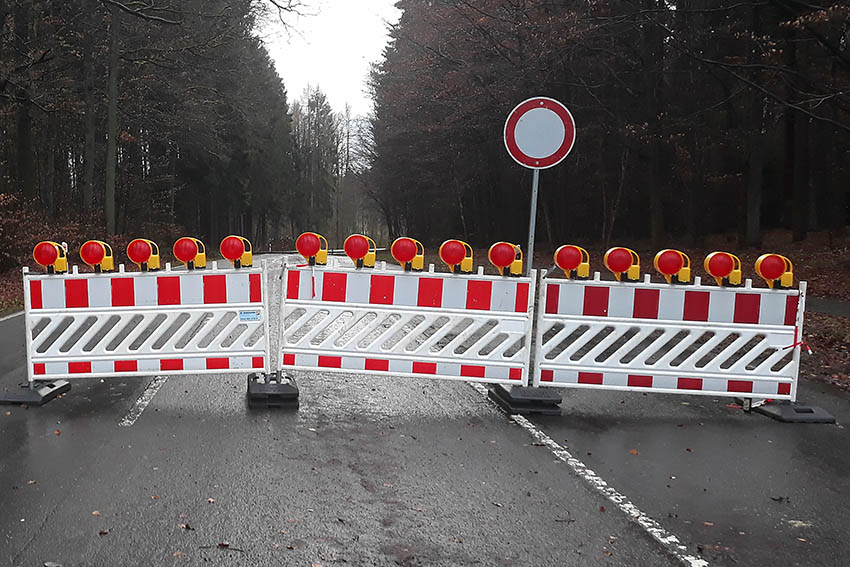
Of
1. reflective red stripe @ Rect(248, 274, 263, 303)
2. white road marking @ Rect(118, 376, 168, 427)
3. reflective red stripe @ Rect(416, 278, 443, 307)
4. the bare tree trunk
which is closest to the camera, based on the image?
white road marking @ Rect(118, 376, 168, 427)

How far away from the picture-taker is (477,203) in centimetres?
4794

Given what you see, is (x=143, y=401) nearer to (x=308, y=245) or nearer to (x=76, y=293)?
(x=76, y=293)

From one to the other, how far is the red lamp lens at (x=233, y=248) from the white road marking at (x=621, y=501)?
318 cm

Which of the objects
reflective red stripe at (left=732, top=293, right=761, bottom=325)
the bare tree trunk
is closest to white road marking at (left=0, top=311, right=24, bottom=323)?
reflective red stripe at (left=732, top=293, right=761, bottom=325)

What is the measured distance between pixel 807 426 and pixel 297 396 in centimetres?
494

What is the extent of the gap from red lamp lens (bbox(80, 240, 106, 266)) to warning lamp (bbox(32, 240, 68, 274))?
25cm

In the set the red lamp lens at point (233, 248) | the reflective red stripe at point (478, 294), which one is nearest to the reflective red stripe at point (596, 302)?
the reflective red stripe at point (478, 294)

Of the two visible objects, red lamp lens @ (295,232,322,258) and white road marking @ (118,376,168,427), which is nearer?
white road marking @ (118,376,168,427)

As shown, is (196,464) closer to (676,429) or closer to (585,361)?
(585,361)

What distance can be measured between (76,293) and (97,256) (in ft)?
1.47

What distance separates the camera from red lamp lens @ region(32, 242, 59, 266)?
267 inches

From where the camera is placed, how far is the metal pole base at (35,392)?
673cm

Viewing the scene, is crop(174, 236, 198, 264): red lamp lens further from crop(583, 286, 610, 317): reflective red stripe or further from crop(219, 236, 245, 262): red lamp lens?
crop(583, 286, 610, 317): reflective red stripe

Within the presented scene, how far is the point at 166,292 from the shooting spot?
7.00 metres
